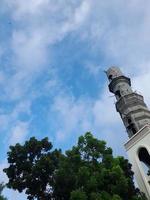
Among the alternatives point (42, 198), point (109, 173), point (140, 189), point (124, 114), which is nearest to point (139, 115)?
point (124, 114)

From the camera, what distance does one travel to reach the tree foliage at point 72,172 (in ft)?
99.0

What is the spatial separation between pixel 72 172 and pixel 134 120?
33.3 feet

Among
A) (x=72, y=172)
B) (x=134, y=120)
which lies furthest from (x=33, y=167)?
(x=134, y=120)

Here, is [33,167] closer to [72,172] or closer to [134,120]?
[72,172]

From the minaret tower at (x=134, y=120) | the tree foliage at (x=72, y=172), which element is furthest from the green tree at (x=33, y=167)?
the minaret tower at (x=134, y=120)

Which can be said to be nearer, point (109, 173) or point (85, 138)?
point (109, 173)

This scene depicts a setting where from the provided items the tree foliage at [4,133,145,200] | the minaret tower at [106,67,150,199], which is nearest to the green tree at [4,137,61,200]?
the tree foliage at [4,133,145,200]

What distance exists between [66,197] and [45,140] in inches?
251

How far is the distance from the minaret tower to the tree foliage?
206cm

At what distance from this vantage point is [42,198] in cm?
3419

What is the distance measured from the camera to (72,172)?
32188 mm

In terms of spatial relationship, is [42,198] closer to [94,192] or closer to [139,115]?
[94,192]

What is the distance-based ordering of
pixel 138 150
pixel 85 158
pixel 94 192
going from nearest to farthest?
pixel 94 192 → pixel 85 158 → pixel 138 150

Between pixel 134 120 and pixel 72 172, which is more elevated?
pixel 134 120
